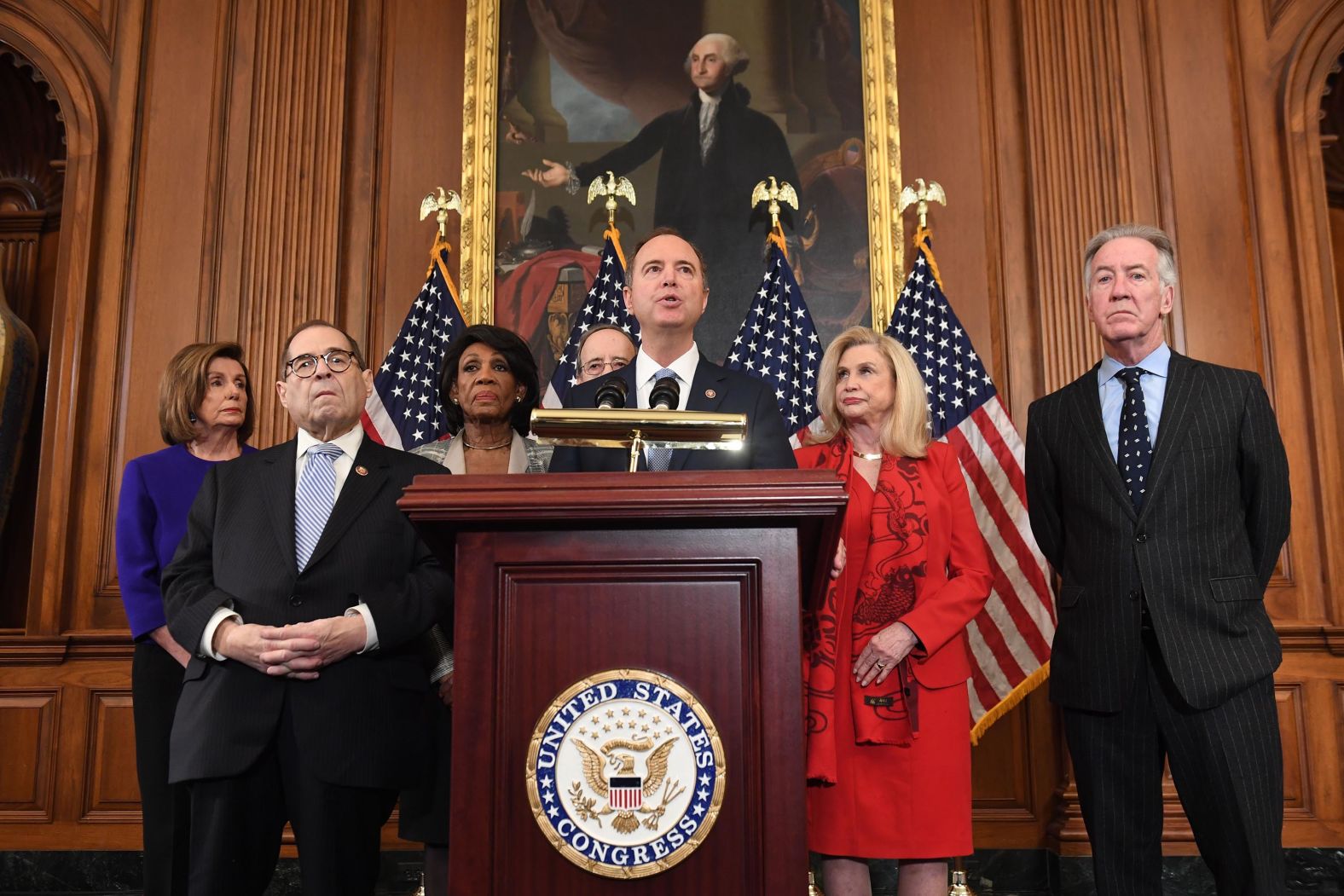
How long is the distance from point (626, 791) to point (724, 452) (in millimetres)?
942

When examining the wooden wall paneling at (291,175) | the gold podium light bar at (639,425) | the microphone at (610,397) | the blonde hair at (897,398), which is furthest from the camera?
the wooden wall paneling at (291,175)

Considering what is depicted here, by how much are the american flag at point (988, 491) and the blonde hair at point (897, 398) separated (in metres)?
1.44

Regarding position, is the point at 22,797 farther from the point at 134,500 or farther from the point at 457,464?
the point at 457,464

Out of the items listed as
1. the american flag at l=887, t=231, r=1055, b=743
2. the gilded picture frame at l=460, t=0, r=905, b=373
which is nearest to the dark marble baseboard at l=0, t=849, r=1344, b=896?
the american flag at l=887, t=231, r=1055, b=743

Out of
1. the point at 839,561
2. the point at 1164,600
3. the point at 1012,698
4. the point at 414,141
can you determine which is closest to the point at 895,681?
the point at 839,561

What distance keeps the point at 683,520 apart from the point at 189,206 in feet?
13.7

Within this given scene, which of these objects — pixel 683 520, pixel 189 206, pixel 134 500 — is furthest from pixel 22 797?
pixel 683 520

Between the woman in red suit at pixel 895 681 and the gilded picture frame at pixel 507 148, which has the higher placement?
the gilded picture frame at pixel 507 148

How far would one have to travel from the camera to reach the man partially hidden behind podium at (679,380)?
248 centimetres

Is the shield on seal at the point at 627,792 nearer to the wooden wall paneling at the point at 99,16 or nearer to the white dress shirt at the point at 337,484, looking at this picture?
the white dress shirt at the point at 337,484

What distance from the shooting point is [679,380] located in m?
2.59

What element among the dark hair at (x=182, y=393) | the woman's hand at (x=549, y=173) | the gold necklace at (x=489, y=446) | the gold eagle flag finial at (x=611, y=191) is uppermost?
the woman's hand at (x=549, y=173)

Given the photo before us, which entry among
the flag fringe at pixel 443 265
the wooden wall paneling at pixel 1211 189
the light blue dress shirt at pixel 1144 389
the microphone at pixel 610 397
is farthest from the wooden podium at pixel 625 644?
the wooden wall paneling at pixel 1211 189

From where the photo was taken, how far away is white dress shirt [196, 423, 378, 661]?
7.95ft
